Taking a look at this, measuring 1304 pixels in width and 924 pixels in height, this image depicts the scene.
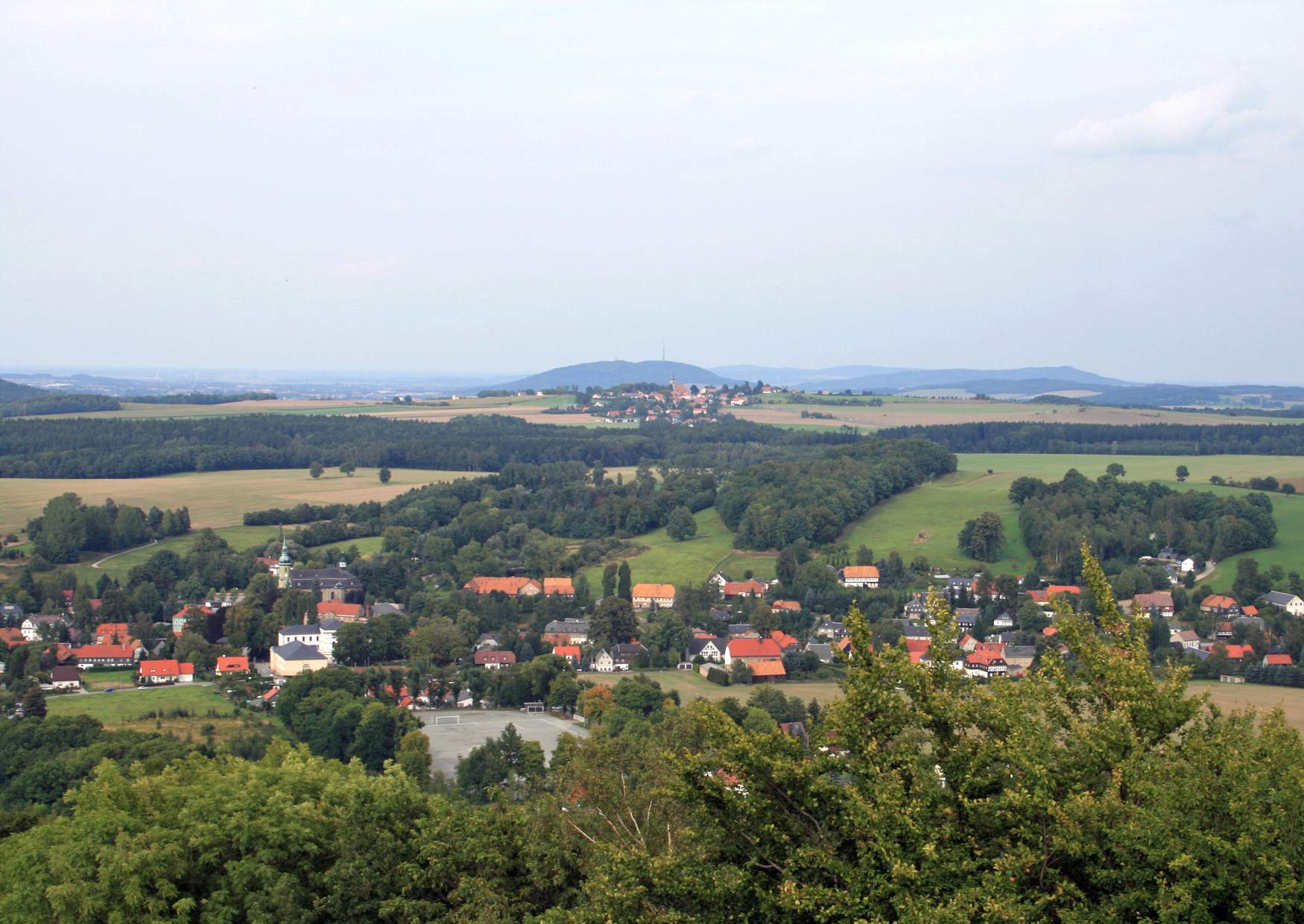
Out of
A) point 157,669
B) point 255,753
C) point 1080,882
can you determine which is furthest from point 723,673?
point 1080,882

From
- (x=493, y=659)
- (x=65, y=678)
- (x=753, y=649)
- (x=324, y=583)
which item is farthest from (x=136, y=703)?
(x=753, y=649)

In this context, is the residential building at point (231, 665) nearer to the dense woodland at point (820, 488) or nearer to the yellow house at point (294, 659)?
the yellow house at point (294, 659)

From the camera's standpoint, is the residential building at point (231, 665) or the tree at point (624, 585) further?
the tree at point (624, 585)

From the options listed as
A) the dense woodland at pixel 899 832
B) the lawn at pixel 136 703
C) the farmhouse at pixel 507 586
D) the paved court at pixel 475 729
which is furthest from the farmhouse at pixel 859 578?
the dense woodland at pixel 899 832

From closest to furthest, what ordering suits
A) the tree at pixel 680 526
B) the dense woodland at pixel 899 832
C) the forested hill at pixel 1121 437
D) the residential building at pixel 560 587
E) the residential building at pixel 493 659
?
the dense woodland at pixel 899 832 → the residential building at pixel 493 659 → the residential building at pixel 560 587 → the tree at pixel 680 526 → the forested hill at pixel 1121 437

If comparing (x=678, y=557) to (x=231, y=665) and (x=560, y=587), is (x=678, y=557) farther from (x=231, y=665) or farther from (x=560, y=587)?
(x=231, y=665)

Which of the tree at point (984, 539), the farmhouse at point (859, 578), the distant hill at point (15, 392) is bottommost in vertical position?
the farmhouse at point (859, 578)

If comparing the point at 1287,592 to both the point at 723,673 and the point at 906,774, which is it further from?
the point at 906,774
